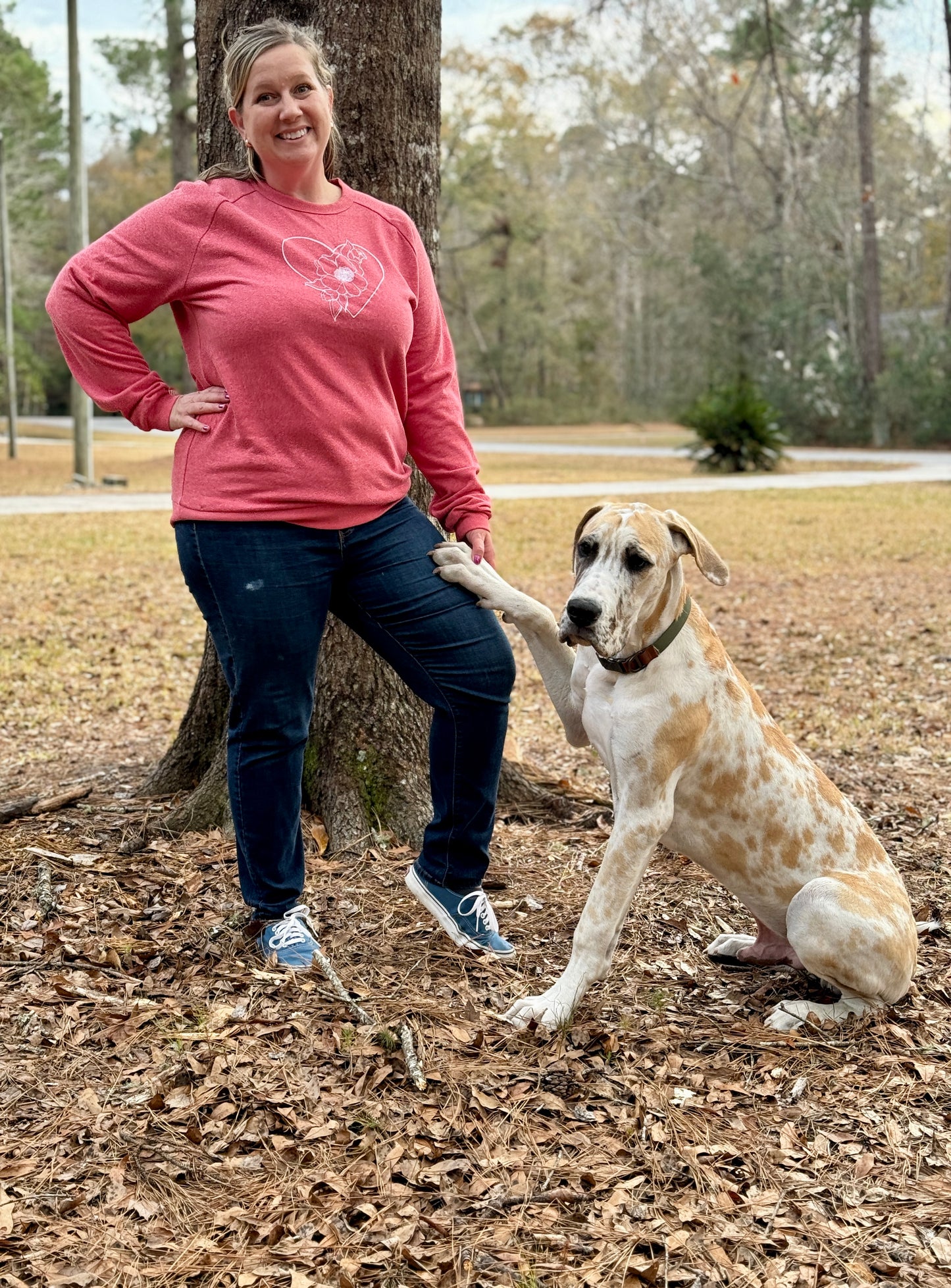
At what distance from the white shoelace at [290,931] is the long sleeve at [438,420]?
1272 mm

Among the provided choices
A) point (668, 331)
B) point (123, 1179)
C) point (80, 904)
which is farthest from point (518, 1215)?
point (668, 331)

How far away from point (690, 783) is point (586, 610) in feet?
2.29

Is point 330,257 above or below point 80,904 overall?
above

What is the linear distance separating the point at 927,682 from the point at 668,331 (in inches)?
1497

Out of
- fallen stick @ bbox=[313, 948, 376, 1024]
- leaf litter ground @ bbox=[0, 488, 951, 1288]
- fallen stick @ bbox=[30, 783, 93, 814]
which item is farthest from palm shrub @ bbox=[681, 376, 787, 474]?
fallen stick @ bbox=[313, 948, 376, 1024]

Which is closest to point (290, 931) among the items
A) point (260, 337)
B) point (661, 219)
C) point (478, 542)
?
point (478, 542)

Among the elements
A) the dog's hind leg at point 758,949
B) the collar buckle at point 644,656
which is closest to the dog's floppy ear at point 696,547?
the collar buckle at point 644,656

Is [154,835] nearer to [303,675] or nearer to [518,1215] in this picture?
[303,675]

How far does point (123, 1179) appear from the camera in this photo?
107 inches

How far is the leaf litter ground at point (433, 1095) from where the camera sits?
2.55 metres

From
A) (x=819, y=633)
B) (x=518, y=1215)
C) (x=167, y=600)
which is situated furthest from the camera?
(x=167, y=600)

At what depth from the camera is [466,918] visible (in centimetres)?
371

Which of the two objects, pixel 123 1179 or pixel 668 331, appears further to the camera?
pixel 668 331

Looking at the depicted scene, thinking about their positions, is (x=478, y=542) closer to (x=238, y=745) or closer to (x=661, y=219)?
(x=238, y=745)
